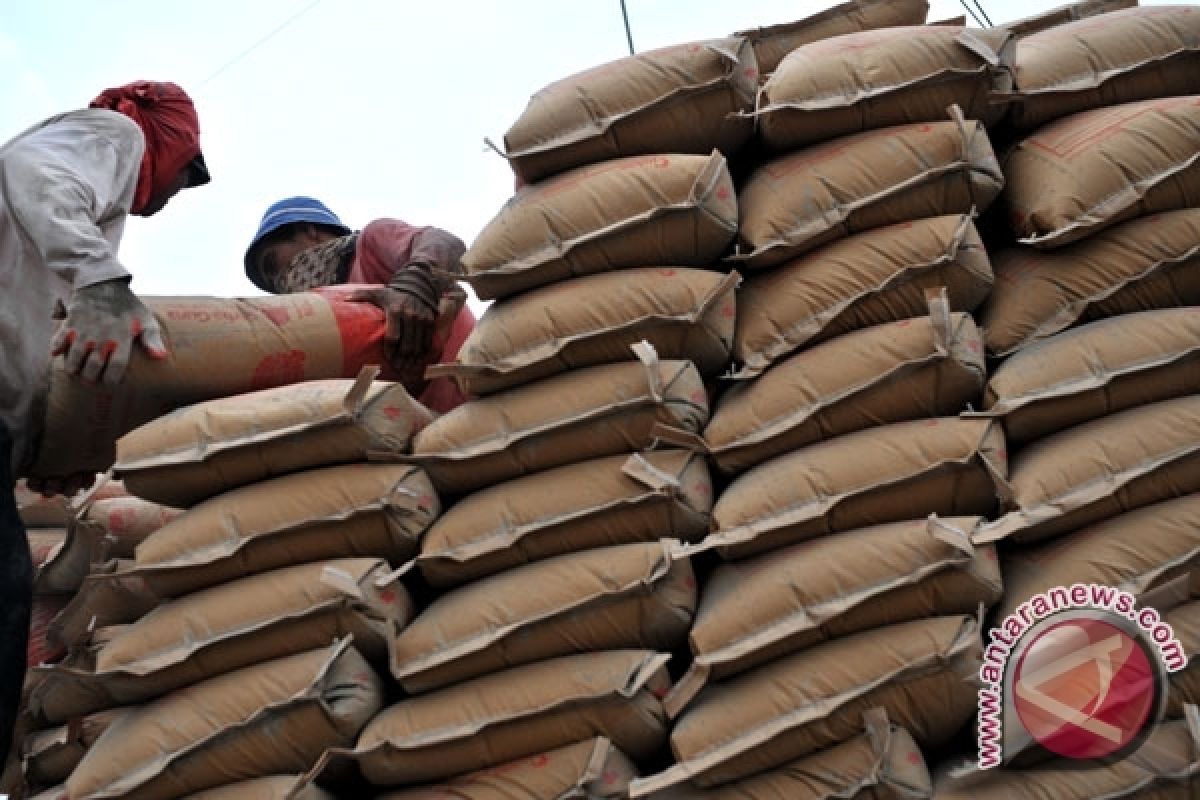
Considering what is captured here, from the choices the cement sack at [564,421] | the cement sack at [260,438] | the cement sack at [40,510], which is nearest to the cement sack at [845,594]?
the cement sack at [564,421]

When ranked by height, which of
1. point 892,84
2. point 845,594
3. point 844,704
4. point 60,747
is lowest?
point 60,747

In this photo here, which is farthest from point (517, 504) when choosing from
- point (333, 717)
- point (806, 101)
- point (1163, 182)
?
point (1163, 182)

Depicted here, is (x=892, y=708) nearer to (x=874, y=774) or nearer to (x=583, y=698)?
(x=874, y=774)

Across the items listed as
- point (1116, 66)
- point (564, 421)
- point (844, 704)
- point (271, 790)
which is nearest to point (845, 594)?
point (844, 704)

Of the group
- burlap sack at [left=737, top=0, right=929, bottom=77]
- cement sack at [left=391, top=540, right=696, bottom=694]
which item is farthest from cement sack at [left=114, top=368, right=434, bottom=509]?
burlap sack at [left=737, top=0, right=929, bottom=77]

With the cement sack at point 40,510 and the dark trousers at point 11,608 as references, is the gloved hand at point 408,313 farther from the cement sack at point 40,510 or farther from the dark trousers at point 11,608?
the cement sack at point 40,510

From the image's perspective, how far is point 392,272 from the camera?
→ 373cm

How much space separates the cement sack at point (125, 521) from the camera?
342cm

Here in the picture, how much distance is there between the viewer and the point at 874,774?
2211 mm

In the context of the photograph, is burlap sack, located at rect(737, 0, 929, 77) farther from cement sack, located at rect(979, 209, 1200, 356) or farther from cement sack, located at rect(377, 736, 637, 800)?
cement sack, located at rect(377, 736, 637, 800)

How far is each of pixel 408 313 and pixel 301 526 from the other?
704mm

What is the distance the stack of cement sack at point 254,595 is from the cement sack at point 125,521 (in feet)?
1.44

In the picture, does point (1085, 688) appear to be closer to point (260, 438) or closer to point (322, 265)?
point (260, 438)

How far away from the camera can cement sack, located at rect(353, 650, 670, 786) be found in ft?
7.99
